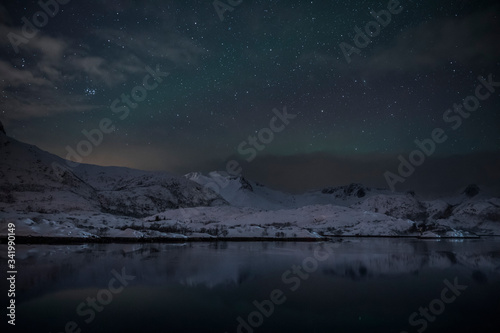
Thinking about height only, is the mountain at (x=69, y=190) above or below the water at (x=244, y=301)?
above

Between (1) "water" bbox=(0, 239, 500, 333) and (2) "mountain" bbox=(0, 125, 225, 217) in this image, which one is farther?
(2) "mountain" bbox=(0, 125, 225, 217)

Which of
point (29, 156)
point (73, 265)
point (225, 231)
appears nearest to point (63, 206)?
point (29, 156)

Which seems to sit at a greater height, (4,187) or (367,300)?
(4,187)

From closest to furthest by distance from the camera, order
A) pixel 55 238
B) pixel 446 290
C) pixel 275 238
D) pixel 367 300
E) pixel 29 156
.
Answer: pixel 367 300, pixel 446 290, pixel 55 238, pixel 275 238, pixel 29 156

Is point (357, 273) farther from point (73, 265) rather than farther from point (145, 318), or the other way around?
point (73, 265)

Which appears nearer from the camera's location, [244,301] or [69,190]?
[244,301]

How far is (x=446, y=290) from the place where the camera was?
1372cm

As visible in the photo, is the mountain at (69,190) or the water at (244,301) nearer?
the water at (244,301)

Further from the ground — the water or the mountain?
the mountain

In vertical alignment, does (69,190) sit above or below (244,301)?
above

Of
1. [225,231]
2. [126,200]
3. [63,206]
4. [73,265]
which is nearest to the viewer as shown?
[73,265]

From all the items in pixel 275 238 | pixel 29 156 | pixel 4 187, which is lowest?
pixel 275 238

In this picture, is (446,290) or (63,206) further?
(63,206)

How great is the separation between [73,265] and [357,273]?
48.6ft
